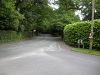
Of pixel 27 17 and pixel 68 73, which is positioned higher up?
pixel 27 17

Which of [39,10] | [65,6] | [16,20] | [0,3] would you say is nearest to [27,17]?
[39,10]

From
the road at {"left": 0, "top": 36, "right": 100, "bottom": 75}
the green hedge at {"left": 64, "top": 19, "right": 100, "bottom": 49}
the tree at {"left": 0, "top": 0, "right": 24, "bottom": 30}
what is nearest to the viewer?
the road at {"left": 0, "top": 36, "right": 100, "bottom": 75}

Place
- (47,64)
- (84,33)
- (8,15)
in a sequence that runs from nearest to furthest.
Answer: (47,64), (84,33), (8,15)

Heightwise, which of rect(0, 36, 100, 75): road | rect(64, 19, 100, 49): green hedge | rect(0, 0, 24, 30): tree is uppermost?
rect(0, 0, 24, 30): tree

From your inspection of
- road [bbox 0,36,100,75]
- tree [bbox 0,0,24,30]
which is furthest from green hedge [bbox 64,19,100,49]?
tree [bbox 0,0,24,30]

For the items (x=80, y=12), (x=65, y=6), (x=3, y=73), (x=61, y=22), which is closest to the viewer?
(x=3, y=73)

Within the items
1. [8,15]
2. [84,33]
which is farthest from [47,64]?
[8,15]

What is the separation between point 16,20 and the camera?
107 ft

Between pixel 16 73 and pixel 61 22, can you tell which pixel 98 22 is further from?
pixel 61 22

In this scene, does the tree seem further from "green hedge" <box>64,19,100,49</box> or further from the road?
the road

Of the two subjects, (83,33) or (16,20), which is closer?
(83,33)

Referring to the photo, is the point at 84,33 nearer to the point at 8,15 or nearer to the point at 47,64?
the point at 8,15

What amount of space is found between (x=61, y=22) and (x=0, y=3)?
91.1 ft

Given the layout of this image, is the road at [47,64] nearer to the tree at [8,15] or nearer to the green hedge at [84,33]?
the green hedge at [84,33]
